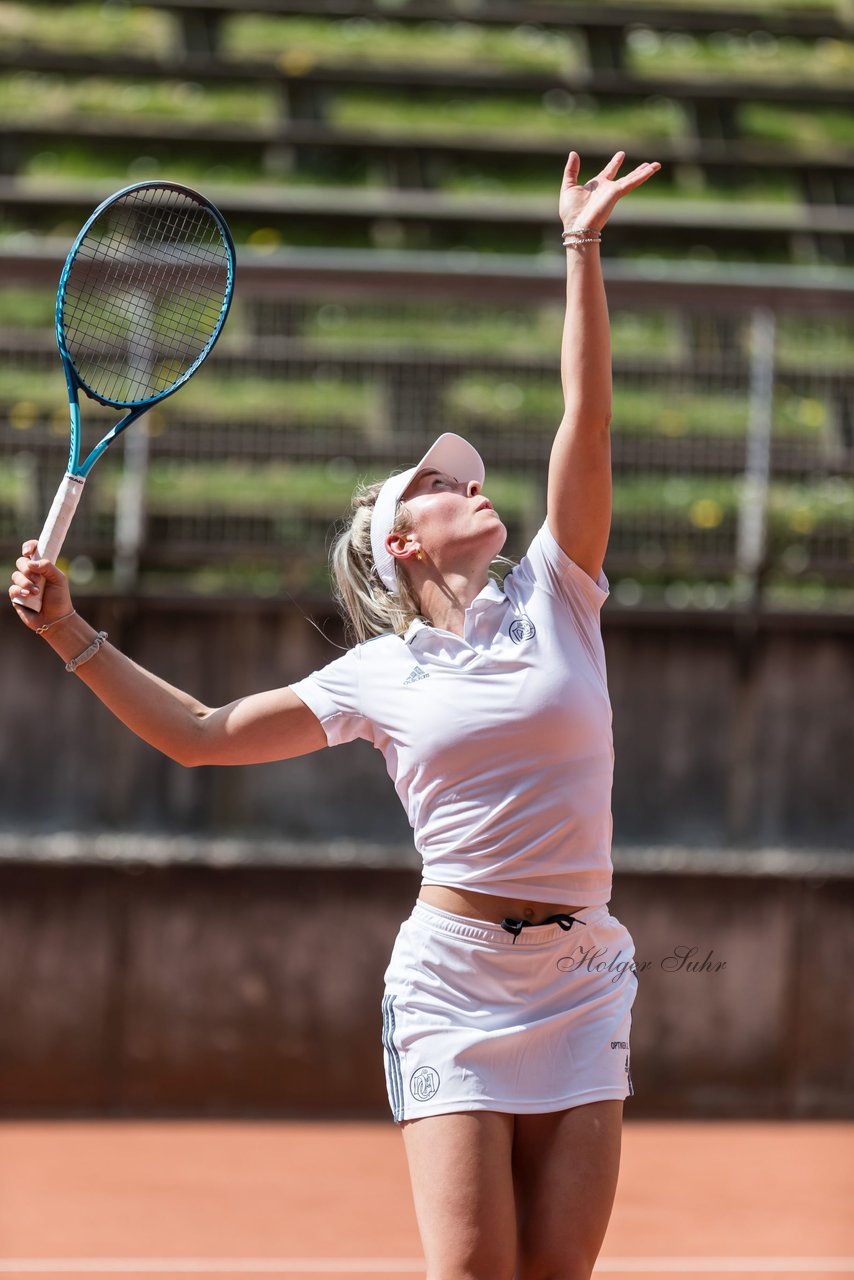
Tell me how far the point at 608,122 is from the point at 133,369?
247 inches

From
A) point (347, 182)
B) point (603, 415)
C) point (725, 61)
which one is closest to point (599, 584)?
point (603, 415)

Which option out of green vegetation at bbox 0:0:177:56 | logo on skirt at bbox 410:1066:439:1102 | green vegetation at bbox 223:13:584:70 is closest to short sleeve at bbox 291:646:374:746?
logo on skirt at bbox 410:1066:439:1102

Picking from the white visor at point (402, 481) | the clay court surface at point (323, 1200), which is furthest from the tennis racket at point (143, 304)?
the clay court surface at point (323, 1200)

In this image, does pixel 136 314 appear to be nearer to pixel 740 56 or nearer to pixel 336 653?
pixel 336 653

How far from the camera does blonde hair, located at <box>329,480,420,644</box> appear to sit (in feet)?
9.86

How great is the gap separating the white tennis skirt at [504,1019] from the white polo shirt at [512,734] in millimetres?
79

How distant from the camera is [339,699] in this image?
9.69ft

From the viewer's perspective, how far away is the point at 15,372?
23.6ft

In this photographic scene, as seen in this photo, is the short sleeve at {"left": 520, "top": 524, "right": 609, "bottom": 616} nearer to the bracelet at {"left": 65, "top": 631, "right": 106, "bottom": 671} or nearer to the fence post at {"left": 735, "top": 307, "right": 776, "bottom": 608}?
the bracelet at {"left": 65, "top": 631, "right": 106, "bottom": 671}

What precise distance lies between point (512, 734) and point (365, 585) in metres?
0.58

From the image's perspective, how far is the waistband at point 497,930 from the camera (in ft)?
8.86

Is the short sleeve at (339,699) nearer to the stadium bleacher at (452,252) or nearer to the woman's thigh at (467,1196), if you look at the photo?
the woman's thigh at (467,1196)

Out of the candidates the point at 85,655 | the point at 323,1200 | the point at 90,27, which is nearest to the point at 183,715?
the point at 85,655

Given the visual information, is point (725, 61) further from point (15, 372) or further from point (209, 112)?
point (15, 372)
